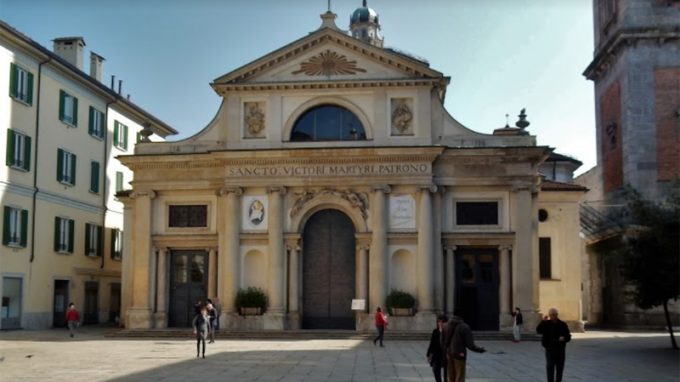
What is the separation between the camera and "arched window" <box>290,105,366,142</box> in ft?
119

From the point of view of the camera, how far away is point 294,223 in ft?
116

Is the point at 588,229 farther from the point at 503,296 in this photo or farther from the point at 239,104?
the point at 239,104

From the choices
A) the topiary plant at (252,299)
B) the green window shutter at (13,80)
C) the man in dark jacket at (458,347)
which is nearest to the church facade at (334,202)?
the topiary plant at (252,299)

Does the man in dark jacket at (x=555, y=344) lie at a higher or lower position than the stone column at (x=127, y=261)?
lower

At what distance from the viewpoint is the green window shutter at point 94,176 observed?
144ft

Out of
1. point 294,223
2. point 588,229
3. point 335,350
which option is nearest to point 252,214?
point 294,223

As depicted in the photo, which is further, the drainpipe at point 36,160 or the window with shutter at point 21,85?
the drainpipe at point 36,160

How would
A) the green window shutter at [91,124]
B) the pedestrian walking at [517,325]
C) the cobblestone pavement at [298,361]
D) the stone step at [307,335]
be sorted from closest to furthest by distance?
1. the cobblestone pavement at [298,361]
2. the pedestrian walking at [517,325]
3. the stone step at [307,335]
4. the green window shutter at [91,124]

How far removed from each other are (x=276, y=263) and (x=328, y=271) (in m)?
2.45

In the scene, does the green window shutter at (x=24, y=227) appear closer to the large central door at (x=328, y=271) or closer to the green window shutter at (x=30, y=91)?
the green window shutter at (x=30, y=91)

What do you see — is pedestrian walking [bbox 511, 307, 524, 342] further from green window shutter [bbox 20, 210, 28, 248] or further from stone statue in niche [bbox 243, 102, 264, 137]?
green window shutter [bbox 20, 210, 28, 248]

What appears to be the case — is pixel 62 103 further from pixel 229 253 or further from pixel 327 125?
pixel 327 125

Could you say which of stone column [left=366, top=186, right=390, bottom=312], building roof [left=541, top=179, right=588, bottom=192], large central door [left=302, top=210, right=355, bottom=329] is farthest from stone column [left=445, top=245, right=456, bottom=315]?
building roof [left=541, top=179, right=588, bottom=192]

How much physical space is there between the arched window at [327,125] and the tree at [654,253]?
1315cm
